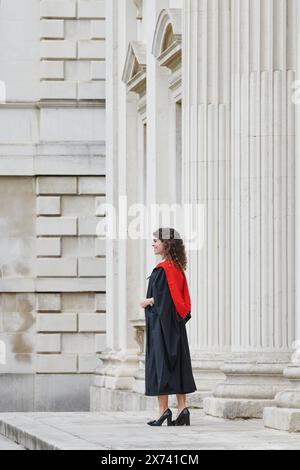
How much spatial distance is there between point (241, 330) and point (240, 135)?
1.86m

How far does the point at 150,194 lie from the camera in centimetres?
2323

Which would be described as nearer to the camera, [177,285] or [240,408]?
[177,285]

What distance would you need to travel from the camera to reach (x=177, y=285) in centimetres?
1694

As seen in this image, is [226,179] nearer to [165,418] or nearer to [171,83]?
[171,83]

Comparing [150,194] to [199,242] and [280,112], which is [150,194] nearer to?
[199,242]

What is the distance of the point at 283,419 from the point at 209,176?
4.87 meters

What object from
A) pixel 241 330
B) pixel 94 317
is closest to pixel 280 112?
pixel 241 330

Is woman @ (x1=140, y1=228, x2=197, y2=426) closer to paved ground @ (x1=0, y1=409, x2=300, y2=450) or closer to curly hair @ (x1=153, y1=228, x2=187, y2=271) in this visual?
curly hair @ (x1=153, y1=228, x2=187, y2=271)

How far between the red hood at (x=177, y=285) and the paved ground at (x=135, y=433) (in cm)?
108

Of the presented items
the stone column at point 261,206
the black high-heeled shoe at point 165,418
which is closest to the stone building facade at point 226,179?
the stone column at point 261,206

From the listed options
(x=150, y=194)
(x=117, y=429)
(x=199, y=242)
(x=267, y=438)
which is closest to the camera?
(x=267, y=438)

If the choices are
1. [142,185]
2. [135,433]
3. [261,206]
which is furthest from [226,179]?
[142,185]

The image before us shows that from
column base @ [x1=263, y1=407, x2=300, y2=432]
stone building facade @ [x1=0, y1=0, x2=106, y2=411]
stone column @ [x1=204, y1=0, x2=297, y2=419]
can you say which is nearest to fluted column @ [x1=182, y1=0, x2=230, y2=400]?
stone column @ [x1=204, y1=0, x2=297, y2=419]

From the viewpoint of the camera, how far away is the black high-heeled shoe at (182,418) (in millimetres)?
17062
